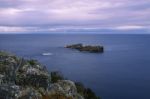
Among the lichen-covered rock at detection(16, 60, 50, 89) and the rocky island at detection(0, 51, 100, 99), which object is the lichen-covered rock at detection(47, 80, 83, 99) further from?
the lichen-covered rock at detection(16, 60, 50, 89)

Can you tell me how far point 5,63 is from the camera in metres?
23.9

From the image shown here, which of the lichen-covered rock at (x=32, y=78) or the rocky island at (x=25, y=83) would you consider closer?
the rocky island at (x=25, y=83)

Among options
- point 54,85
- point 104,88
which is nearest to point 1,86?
point 54,85

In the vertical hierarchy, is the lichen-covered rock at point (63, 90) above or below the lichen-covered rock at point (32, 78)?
below

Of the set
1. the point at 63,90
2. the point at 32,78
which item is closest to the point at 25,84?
the point at 32,78

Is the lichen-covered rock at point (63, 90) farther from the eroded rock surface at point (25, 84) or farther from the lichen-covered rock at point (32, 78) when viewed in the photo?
the lichen-covered rock at point (32, 78)

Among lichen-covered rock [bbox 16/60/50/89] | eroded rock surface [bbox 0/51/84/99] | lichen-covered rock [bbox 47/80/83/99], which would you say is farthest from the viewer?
lichen-covered rock [bbox 47/80/83/99]

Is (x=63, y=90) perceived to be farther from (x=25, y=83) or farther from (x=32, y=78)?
(x=25, y=83)

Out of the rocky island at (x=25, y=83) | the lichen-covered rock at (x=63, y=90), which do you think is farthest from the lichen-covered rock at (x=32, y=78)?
the lichen-covered rock at (x=63, y=90)

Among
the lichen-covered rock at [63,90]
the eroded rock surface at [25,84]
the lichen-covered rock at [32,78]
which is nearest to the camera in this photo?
the eroded rock surface at [25,84]

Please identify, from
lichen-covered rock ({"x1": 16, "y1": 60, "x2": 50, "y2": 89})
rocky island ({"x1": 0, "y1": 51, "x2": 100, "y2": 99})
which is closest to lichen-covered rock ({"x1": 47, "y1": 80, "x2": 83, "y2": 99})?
rocky island ({"x1": 0, "y1": 51, "x2": 100, "y2": 99})

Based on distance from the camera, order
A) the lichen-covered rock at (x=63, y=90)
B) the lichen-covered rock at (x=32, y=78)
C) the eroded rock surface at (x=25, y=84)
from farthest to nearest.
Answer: the lichen-covered rock at (x=63, y=90) → the lichen-covered rock at (x=32, y=78) → the eroded rock surface at (x=25, y=84)

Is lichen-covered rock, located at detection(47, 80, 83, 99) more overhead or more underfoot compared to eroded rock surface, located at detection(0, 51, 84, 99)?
more underfoot

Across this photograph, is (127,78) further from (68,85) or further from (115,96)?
(68,85)
